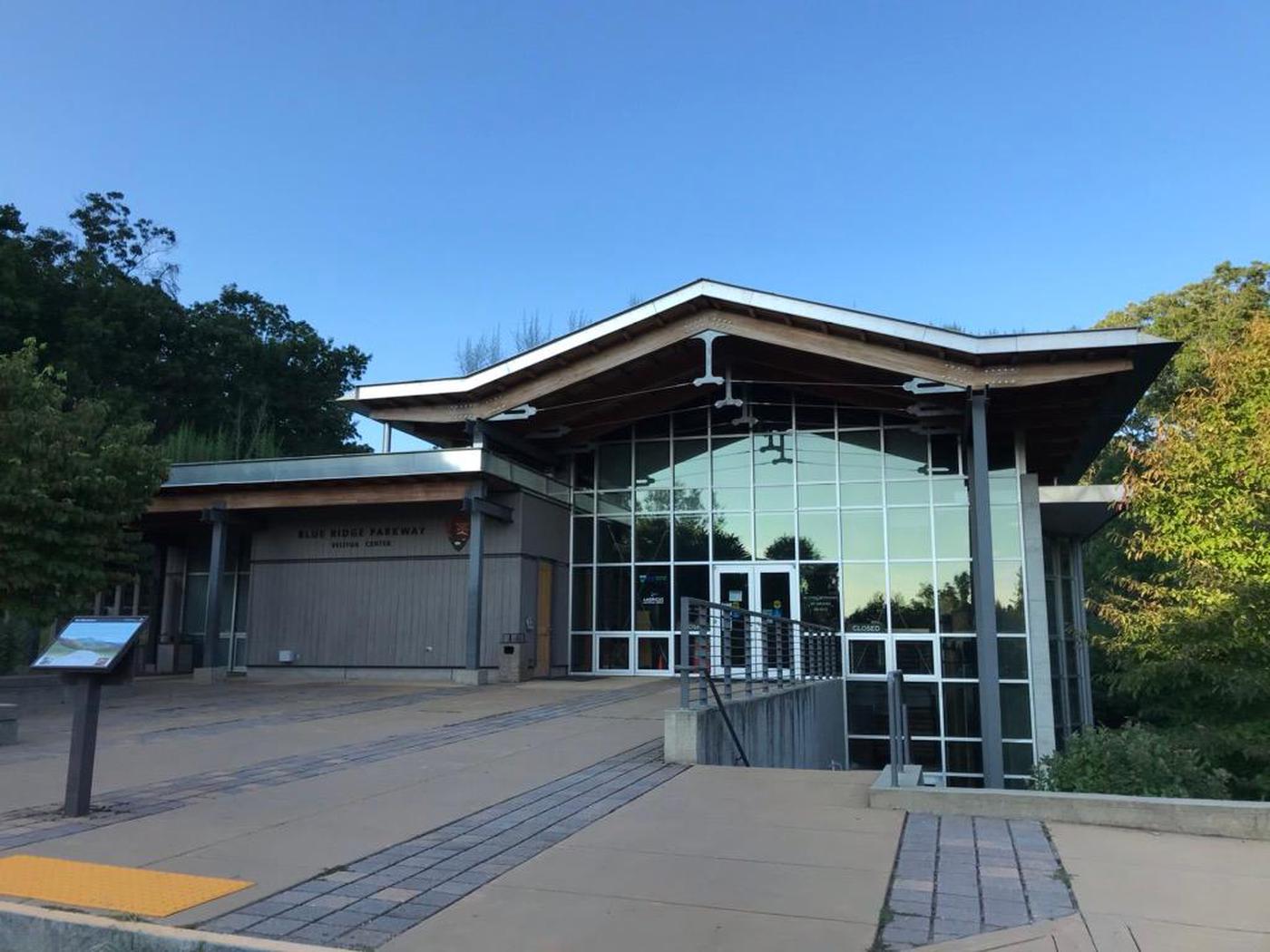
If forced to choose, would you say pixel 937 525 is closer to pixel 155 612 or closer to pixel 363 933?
pixel 363 933

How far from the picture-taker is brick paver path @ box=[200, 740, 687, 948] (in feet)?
14.7

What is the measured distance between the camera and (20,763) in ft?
30.8

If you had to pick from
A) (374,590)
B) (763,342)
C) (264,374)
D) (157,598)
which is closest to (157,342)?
(264,374)

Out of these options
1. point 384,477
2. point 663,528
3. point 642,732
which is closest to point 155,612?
point 384,477

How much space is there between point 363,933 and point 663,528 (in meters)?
17.6

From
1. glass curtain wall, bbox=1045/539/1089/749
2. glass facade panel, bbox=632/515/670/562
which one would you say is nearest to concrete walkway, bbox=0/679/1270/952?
glass facade panel, bbox=632/515/670/562

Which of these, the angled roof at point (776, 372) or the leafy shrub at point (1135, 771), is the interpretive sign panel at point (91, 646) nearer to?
the leafy shrub at point (1135, 771)

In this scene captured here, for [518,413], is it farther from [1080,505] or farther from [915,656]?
[1080,505]

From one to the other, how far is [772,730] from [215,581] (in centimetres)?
1375

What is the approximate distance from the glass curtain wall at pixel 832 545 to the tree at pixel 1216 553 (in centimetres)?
295

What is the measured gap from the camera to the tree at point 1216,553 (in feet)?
45.2

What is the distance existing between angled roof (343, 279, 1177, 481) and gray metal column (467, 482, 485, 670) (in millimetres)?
2117

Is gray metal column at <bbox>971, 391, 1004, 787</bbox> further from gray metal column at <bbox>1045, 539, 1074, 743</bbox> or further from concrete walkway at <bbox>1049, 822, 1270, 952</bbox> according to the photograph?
concrete walkway at <bbox>1049, 822, 1270, 952</bbox>

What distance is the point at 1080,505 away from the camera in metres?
19.0
